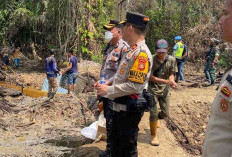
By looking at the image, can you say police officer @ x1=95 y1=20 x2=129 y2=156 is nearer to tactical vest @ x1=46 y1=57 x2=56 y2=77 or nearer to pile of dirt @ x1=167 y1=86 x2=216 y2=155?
pile of dirt @ x1=167 y1=86 x2=216 y2=155

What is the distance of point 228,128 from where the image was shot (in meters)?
1.25

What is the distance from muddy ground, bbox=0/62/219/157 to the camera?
4700 mm

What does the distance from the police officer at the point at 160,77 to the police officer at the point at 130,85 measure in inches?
60.4

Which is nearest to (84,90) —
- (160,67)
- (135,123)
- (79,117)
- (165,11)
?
(79,117)

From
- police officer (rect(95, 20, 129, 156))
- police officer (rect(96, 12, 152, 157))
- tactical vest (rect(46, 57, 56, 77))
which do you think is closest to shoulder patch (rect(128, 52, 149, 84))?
police officer (rect(96, 12, 152, 157))

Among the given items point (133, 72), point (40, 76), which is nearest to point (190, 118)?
point (133, 72)

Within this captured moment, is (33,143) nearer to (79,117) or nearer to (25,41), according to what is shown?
(79,117)

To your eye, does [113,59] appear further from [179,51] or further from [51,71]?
[179,51]

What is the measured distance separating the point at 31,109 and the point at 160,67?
14.5 ft

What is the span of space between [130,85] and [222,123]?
1.34 meters

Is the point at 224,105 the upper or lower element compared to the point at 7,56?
upper

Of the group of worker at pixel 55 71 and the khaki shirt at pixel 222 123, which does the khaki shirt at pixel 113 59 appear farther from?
the group of worker at pixel 55 71

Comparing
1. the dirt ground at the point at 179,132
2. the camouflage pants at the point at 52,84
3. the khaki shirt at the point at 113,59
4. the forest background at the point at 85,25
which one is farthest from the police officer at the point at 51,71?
the khaki shirt at the point at 113,59

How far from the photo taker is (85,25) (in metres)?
12.6
